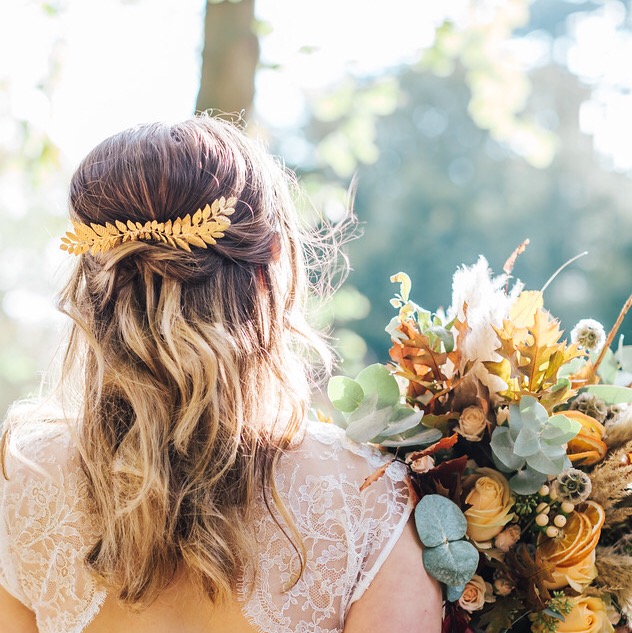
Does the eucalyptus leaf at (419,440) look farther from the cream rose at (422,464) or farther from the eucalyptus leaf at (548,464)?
the eucalyptus leaf at (548,464)

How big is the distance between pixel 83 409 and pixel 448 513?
0.69m

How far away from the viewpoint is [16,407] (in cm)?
152

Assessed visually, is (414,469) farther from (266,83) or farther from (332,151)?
(332,151)

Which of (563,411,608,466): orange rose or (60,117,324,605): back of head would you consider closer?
(60,117,324,605): back of head

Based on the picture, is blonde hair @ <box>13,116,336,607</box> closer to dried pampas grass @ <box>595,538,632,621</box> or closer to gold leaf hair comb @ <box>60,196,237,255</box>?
gold leaf hair comb @ <box>60,196,237,255</box>

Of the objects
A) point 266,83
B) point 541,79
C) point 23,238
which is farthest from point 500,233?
point 266,83

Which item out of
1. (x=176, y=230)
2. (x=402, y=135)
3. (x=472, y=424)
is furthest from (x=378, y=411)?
(x=402, y=135)

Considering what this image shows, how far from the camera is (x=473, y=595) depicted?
1.43 m

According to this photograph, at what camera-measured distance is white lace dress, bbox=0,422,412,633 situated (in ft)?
4.44

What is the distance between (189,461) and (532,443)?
2.03 feet

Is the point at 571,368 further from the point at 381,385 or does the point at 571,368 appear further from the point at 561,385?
the point at 381,385

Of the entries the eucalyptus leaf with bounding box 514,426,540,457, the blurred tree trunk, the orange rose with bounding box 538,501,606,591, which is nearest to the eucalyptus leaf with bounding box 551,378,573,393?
the eucalyptus leaf with bounding box 514,426,540,457

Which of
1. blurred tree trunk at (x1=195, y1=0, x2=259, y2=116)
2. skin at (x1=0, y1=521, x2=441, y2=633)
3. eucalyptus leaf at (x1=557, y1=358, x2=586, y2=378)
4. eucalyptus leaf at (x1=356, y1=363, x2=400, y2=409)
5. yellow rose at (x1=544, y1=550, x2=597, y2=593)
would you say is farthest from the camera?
blurred tree trunk at (x1=195, y1=0, x2=259, y2=116)

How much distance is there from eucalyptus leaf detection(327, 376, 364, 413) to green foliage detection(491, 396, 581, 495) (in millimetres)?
274
